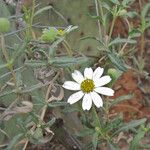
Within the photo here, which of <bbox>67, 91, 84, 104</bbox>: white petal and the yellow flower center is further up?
the yellow flower center

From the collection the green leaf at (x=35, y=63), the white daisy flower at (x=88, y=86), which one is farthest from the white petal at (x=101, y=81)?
the green leaf at (x=35, y=63)

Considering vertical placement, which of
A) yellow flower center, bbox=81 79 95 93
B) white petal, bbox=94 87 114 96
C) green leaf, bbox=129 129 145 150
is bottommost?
green leaf, bbox=129 129 145 150

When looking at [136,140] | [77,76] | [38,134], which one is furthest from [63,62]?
[136,140]

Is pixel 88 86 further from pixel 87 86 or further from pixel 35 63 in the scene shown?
pixel 35 63

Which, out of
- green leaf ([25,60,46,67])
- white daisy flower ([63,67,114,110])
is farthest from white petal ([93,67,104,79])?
green leaf ([25,60,46,67])

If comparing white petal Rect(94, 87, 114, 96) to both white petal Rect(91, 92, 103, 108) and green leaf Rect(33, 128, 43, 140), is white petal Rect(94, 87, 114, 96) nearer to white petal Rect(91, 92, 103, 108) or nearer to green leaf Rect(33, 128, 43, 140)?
white petal Rect(91, 92, 103, 108)

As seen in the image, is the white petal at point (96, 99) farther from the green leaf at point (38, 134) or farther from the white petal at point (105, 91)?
the green leaf at point (38, 134)

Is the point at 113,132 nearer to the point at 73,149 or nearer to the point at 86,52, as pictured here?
the point at 73,149

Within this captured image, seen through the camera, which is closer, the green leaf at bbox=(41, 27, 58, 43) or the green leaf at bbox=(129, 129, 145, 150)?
the green leaf at bbox=(41, 27, 58, 43)
